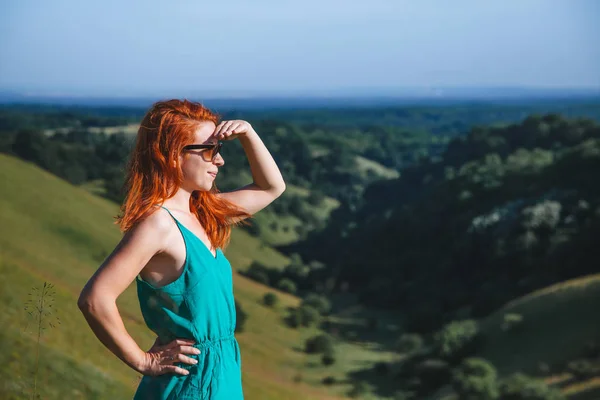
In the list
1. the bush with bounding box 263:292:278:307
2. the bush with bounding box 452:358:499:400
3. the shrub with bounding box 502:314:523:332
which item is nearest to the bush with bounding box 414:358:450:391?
the bush with bounding box 452:358:499:400

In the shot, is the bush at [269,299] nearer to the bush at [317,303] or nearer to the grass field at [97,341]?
the grass field at [97,341]

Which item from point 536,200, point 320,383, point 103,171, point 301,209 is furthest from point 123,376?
point 301,209

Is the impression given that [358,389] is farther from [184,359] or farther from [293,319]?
[184,359]

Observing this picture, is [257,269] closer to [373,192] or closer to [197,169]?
[373,192]

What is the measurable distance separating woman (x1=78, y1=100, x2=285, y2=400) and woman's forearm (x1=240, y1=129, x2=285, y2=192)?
1.17 feet

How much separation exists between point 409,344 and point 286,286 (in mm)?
18291

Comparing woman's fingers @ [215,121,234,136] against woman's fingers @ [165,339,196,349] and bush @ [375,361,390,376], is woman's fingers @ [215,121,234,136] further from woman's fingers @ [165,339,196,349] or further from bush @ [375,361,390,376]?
bush @ [375,361,390,376]

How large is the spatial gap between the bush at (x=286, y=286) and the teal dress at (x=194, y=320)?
229ft

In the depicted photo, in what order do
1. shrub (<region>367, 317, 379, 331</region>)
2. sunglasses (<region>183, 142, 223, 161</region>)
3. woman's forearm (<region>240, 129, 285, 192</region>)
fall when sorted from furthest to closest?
A: shrub (<region>367, 317, 379, 331</region>) → woman's forearm (<region>240, 129, 285, 192</region>) → sunglasses (<region>183, 142, 223, 161</region>)

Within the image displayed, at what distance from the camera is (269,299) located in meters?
56.2

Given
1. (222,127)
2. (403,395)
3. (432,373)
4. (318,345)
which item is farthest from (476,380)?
(222,127)

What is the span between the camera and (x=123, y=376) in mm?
11594

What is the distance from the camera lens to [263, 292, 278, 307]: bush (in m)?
56.0

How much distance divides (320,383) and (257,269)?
88.1ft
